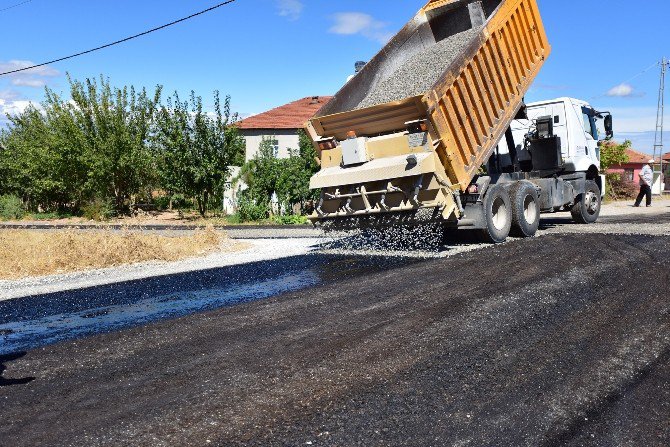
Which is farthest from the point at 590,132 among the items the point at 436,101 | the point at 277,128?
the point at 277,128

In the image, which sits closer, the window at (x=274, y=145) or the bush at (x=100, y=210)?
the window at (x=274, y=145)

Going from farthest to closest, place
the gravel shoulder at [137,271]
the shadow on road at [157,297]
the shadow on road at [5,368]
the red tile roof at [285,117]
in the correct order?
the red tile roof at [285,117]
the gravel shoulder at [137,271]
the shadow on road at [157,297]
the shadow on road at [5,368]

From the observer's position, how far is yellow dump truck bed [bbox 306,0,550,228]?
31.6ft

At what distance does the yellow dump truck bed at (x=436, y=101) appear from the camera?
9633 millimetres

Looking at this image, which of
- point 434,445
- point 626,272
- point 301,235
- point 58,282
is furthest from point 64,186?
point 434,445

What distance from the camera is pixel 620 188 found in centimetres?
2791

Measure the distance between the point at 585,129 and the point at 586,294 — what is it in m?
8.89

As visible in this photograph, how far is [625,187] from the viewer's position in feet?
91.7

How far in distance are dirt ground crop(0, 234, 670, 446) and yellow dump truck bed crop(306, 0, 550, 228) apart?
11.4 feet

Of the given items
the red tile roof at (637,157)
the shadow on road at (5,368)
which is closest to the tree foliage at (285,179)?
the shadow on road at (5,368)

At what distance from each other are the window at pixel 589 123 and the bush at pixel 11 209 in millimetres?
29813

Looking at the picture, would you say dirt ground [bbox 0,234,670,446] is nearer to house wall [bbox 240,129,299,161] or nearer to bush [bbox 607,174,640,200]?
bush [bbox 607,174,640,200]

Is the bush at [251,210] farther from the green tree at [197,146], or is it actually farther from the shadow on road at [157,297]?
the shadow on road at [157,297]

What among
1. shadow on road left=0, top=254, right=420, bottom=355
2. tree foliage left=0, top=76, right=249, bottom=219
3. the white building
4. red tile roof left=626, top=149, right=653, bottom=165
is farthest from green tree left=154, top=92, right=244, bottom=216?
red tile roof left=626, top=149, right=653, bottom=165
